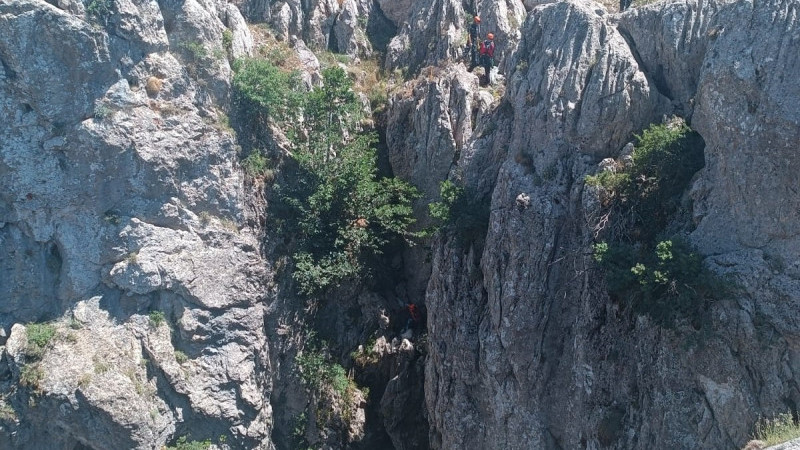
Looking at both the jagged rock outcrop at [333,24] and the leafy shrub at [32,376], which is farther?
the jagged rock outcrop at [333,24]

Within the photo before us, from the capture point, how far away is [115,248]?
2061 centimetres

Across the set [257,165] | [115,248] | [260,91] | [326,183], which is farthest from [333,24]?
[115,248]

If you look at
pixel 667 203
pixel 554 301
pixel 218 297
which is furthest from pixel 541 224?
pixel 218 297

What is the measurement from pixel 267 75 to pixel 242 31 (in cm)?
297

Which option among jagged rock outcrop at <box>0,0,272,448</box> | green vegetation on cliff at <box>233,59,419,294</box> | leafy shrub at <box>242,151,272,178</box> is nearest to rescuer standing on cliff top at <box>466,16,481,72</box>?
green vegetation on cliff at <box>233,59,419,294</box>

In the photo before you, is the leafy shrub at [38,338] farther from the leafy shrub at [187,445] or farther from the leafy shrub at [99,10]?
the leafy shrub at [99,10]

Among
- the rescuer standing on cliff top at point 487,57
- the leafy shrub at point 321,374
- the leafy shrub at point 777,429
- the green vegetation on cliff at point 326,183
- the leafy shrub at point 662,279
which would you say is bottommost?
the leafy shrub at point 321,374

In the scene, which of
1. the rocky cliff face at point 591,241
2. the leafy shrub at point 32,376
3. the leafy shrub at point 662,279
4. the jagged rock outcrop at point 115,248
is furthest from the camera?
the jagged rock outcrop at point 115,248

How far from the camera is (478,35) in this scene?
1075 inches

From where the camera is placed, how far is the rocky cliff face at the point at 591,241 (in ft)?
47.7

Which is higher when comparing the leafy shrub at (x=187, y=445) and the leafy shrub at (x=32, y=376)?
the leafy shrub at (x=32, y=376)

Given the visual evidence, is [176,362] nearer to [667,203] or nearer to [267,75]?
[267,75]

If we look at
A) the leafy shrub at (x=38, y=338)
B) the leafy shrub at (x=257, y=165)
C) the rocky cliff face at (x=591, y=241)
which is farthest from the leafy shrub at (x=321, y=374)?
the leafy shrub at (x=38, y=338)

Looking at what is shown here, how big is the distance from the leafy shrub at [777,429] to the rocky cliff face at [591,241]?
23cm
